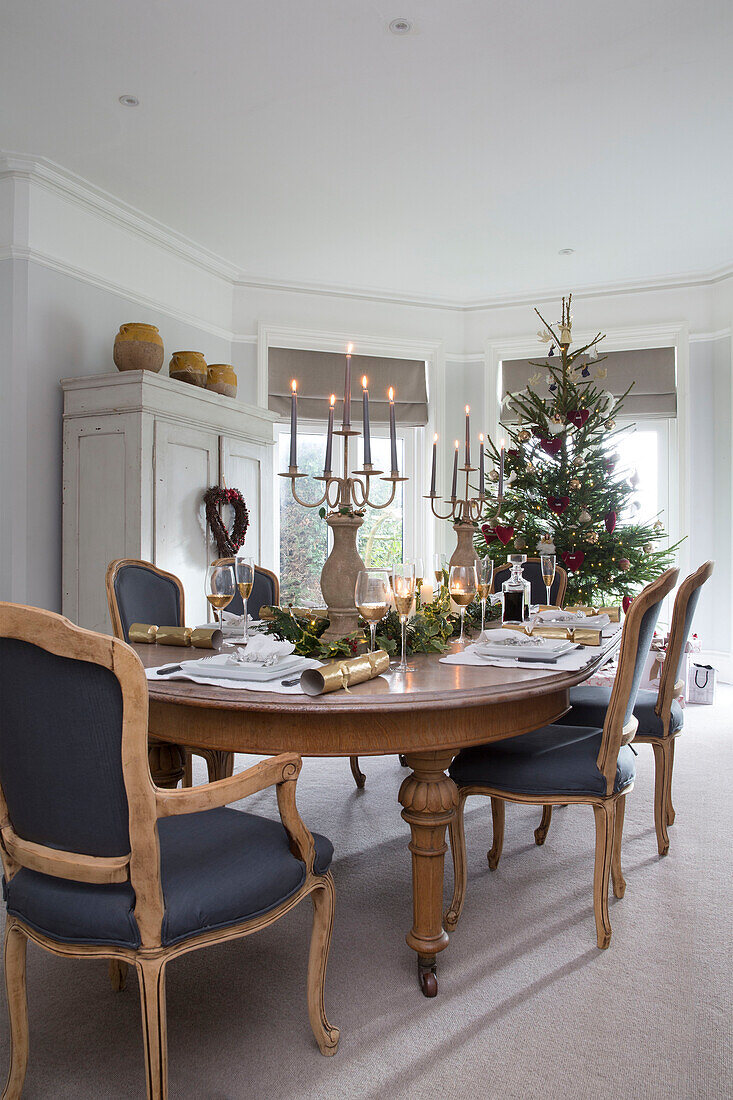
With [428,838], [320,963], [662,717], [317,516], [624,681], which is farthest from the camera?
[317,516]

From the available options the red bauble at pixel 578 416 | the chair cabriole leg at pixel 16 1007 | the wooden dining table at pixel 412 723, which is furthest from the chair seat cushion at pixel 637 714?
the red bauble at pixel 578 416

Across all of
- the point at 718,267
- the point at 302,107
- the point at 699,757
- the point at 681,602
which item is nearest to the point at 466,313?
the point at 718,267

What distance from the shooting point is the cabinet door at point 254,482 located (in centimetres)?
462

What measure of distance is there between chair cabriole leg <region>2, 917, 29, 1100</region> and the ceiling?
2987 mm

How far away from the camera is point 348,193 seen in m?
4.28

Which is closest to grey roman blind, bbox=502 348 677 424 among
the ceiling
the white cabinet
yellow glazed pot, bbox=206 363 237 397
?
the ceiling

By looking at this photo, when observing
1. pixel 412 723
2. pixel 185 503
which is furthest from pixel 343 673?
pixel 185 503

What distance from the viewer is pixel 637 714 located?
8.40 feet

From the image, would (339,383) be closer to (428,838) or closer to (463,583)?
(463,583)

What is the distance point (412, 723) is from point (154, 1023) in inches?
27.8

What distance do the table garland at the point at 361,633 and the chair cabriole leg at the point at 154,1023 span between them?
0.83 m

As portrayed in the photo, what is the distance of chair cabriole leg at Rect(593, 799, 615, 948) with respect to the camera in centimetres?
199

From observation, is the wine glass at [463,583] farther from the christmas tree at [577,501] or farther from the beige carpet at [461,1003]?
the christmas tree at [577,501]

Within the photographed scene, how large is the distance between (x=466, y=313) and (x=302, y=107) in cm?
286
